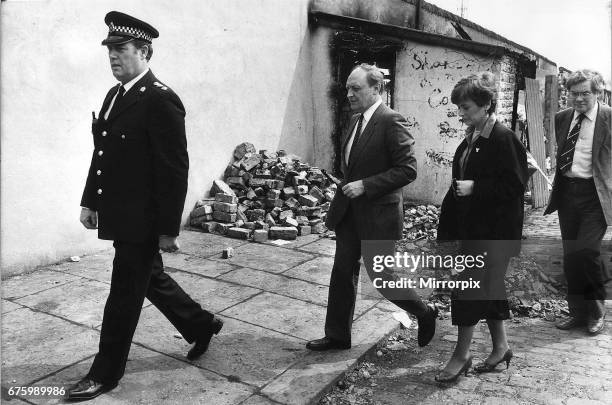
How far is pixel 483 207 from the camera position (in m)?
3.57

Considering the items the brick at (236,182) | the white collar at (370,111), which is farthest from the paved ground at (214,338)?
the brick at (236,182)

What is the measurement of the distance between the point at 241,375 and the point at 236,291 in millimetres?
1725

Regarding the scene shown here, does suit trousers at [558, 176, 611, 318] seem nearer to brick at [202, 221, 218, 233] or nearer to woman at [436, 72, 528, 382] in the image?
woman at [436, 72, 528, 382]

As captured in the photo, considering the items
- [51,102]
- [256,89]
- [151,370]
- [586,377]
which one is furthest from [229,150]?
[586,377]

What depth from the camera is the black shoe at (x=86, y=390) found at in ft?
10.7

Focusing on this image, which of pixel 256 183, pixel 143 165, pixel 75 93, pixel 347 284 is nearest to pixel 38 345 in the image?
pixel 143 165

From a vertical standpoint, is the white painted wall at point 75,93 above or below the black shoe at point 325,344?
above

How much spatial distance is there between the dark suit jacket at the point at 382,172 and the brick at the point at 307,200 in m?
4.25

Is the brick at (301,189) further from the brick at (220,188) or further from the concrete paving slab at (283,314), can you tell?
the concrete paving slab at (283,314)

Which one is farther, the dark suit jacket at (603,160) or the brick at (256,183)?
the brick at (256,183)

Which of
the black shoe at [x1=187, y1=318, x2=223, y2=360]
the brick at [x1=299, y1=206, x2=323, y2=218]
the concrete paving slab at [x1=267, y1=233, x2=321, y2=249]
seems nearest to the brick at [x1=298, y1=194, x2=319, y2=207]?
the brick at [x1=299, y1=206, x2=323, y2=218]

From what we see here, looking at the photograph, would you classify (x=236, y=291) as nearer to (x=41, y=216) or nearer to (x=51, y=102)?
(x=41, y=216)

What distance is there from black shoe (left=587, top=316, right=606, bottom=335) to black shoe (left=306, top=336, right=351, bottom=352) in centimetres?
208

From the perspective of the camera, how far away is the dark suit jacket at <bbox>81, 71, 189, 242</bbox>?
3273 mm
